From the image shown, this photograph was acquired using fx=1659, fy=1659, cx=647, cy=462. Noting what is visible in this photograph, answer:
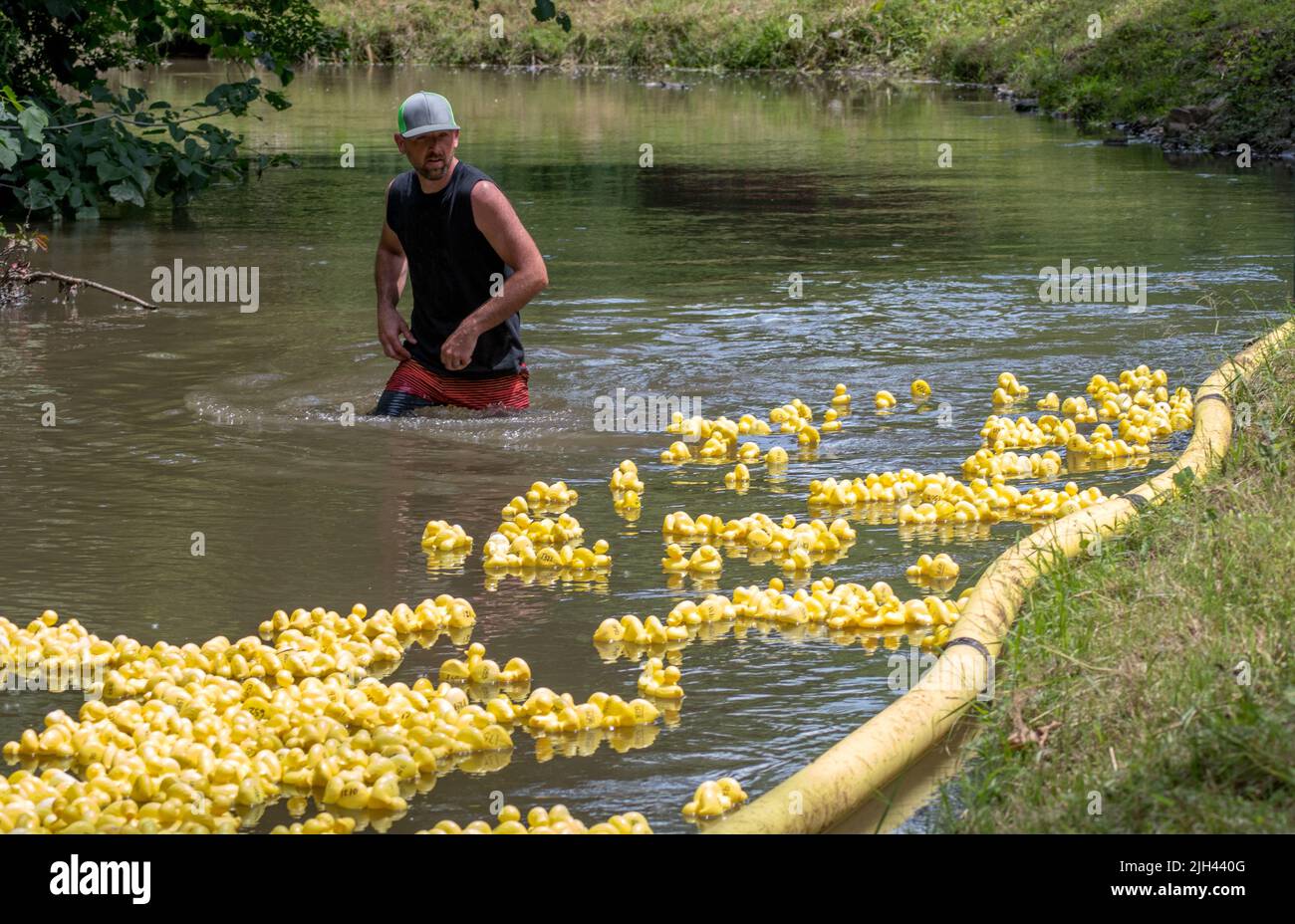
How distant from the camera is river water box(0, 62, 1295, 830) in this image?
5449 millimetres

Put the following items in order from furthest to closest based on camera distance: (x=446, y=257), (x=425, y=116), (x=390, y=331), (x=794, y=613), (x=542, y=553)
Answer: (x=390, y=331)
(x=446, y=257)
(x=425, y=116)
(x=542, y=553)
(x=794, y=613)

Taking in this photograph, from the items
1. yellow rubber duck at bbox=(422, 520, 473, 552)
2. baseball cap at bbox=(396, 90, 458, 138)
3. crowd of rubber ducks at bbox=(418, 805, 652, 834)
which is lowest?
crowd of rubber ducks at bbox=(418, 805, 652, 834)

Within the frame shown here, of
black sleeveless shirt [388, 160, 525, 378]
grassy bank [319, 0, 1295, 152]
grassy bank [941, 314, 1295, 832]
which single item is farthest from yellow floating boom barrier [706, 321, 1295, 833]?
grassy bank [319, 0, 1295, 152]

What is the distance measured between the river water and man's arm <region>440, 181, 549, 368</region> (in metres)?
0.63

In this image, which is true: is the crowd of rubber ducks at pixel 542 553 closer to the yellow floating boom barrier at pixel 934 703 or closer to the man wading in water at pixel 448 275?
the man wading in water at pixel 448 275

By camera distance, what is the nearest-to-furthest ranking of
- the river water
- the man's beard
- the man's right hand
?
1. the river water
2. the man's beard
3. the man's right hand

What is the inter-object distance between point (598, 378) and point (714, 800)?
5879 mm

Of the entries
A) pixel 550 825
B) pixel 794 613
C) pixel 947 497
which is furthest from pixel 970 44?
pixel 550 825

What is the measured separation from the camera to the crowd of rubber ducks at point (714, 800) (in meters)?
4.24

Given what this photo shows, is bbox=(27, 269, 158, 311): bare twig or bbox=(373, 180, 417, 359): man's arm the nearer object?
bbox=(373, 180, 417, 359): man's arm

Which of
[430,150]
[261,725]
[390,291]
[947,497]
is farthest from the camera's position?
[390,291]

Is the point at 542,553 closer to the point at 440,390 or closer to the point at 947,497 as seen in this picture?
the point at 947,497

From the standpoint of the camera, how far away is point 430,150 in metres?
7.85

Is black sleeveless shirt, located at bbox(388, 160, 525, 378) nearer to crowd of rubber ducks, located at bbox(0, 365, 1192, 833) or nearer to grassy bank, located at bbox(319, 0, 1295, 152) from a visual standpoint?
crowd of rubber ducks, located at bbox(0, 365, 1192, 833)
